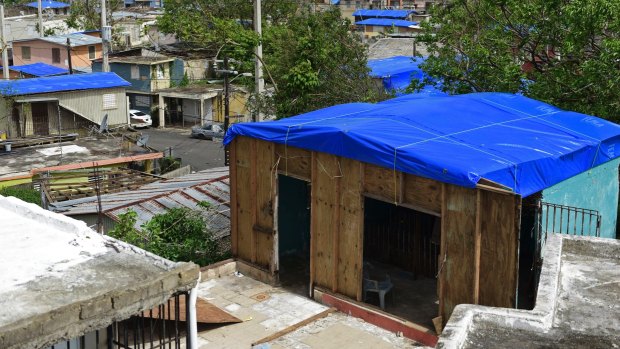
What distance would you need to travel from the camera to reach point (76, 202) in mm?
19141

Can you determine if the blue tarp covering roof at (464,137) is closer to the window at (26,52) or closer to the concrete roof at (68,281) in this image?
the concrete roof at (68,281)

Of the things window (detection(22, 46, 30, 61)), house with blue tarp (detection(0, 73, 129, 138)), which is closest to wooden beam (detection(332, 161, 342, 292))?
house with blue tarp (detection(0, 73, 129, 138))

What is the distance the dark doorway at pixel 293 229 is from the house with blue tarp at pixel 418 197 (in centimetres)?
3

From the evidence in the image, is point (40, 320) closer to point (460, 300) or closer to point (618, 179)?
point (460, 300)

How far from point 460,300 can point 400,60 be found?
26.1 metres

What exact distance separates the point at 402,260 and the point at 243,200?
328 centimetres

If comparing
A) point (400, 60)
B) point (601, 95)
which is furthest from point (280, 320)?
point (400, 60)

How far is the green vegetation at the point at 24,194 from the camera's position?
21656 mm

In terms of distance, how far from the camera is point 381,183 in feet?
37.8

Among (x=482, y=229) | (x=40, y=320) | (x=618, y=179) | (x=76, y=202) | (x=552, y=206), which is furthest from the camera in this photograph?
(x=76, y=202)

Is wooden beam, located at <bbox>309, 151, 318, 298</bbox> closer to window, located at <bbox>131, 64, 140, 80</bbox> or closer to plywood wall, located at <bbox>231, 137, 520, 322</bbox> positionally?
plywood wall, located at <bbox>231, 137, 520, 322</bbox>

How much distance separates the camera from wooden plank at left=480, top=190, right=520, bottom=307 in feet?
32.9

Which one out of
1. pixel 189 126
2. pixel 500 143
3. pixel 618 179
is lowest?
pixel 189 126

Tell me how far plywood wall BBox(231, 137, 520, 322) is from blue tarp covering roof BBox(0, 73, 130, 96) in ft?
66.8
